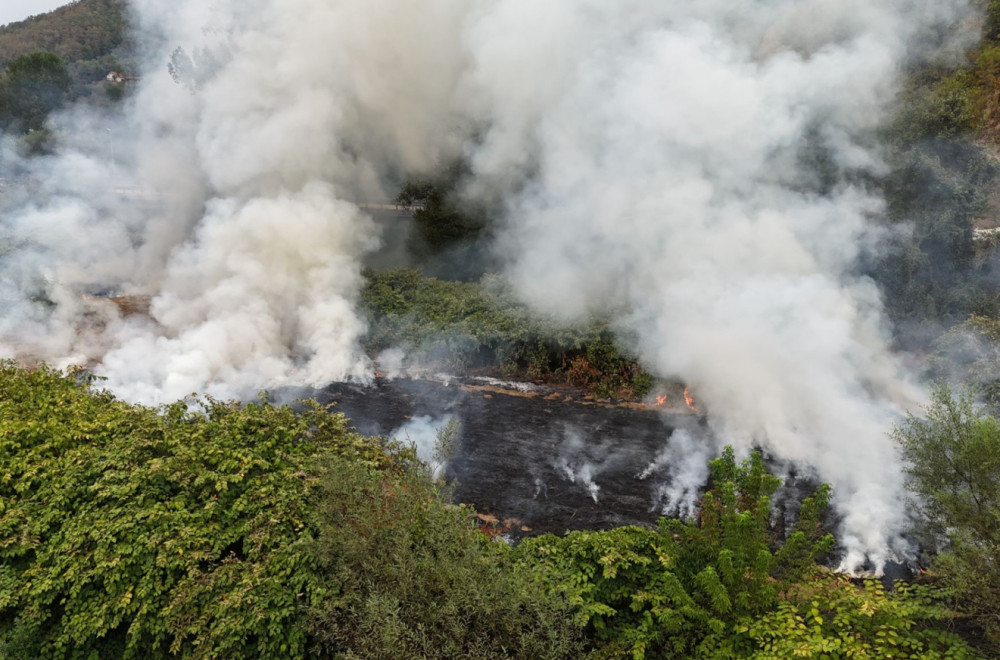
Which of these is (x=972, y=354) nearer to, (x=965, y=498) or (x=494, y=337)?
(x=965, y=498)

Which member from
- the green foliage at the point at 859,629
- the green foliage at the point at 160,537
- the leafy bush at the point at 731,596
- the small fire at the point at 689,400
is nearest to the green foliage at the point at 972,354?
the small fire at the point at 689,400

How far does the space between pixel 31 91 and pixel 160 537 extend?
38.5 metres

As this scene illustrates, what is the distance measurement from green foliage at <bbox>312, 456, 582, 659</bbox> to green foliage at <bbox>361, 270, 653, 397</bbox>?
7.17 meters

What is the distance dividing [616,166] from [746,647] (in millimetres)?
11042

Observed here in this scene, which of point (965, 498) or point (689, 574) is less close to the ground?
point (965, 498)

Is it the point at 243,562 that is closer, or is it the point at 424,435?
the point at 243,562

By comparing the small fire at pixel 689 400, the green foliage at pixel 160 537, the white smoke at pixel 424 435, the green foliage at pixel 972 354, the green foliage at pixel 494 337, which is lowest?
the green foliage at pixel 160 537

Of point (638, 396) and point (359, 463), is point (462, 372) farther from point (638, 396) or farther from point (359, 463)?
point (359, 463)

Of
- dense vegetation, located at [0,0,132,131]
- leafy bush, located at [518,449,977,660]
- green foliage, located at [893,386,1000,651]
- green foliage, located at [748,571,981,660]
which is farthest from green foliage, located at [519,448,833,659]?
dense vegetation, located at [0,0,132,131]

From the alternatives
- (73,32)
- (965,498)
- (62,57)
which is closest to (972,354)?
(965,498)

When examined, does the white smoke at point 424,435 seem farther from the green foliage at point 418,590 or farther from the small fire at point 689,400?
the small fire at point 689,400

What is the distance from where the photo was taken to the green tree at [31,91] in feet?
104

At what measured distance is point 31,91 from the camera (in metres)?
32.8

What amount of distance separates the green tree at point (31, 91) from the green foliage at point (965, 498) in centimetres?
3962
